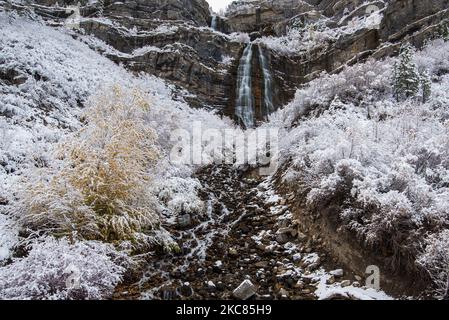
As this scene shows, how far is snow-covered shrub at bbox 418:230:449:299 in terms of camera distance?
441 cm

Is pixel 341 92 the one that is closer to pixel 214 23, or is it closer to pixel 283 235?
pixel 283 235

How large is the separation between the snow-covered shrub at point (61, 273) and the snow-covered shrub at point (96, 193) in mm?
511

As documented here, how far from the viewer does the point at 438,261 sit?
15.0ft

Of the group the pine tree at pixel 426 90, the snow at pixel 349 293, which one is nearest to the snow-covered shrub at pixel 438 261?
the snow at pixel 349 293

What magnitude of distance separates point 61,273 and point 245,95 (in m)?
21.0

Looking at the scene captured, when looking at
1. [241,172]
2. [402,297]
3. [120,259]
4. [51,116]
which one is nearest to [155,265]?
[120,259]

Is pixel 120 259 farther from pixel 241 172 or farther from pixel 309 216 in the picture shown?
pixel 241 172

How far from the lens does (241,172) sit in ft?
39.1

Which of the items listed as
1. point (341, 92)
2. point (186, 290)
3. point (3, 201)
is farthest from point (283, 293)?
point (341, 92)

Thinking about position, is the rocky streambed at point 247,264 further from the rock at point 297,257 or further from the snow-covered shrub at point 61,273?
the snow-covered shrub at point 61,273

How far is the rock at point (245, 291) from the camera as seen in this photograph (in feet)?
17.1

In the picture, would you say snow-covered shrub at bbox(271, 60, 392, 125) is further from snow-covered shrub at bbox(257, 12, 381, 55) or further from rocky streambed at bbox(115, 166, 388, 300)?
snow-covered shrub at bbox(257, 12, 381, 55)

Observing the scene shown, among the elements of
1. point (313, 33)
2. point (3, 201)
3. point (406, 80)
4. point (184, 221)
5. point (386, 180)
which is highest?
point (313, 33)

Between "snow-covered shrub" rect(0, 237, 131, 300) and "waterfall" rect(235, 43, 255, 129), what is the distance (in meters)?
17.6
